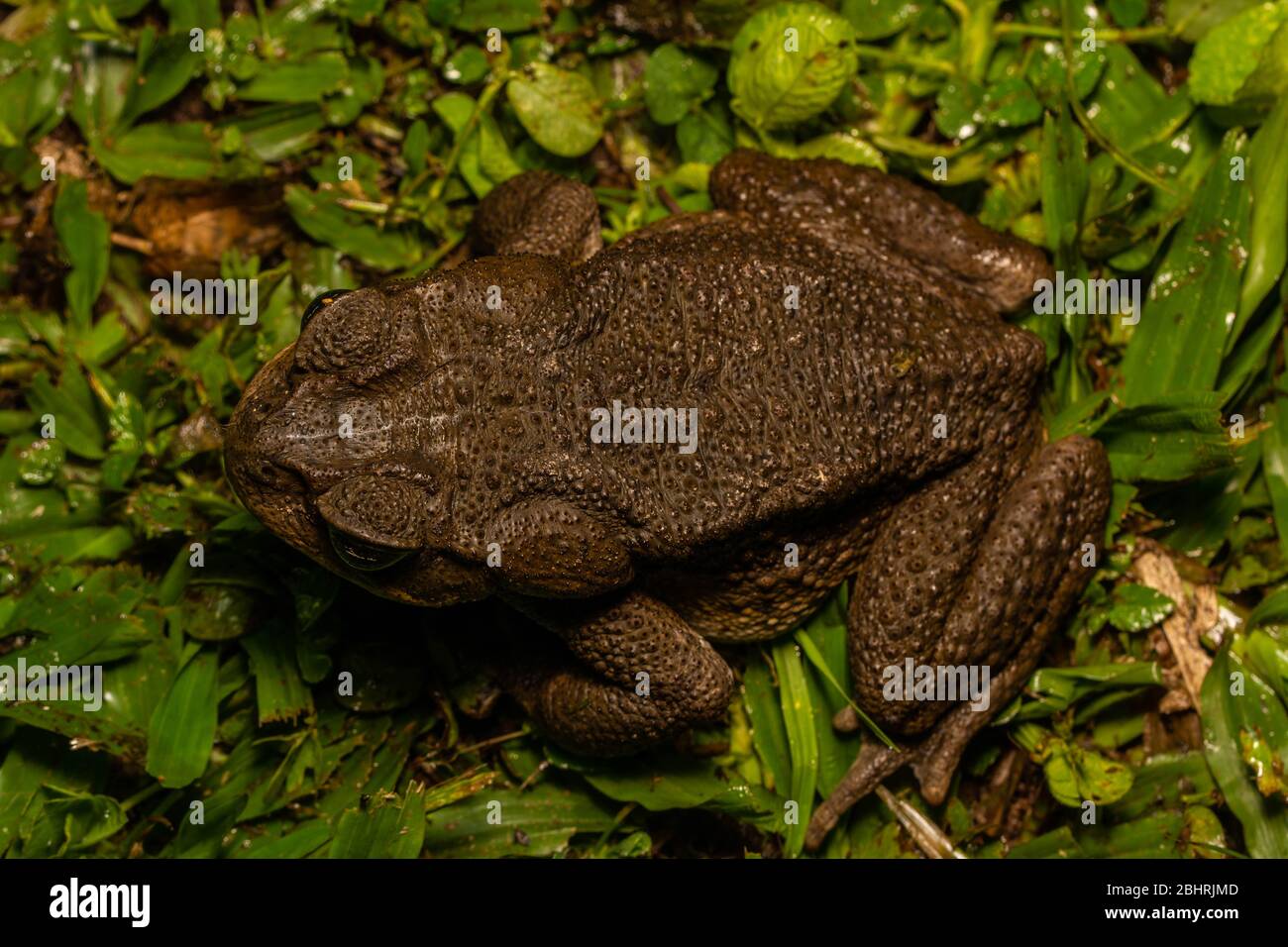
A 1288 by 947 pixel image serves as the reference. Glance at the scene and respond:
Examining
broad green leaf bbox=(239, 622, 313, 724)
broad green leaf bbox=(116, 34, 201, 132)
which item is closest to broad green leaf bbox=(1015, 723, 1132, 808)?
broad green leaf bbox=(239, 622, 313, 724)

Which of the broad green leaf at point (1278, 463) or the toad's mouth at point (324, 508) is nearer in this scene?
the toad's mouth at point (324, 508)

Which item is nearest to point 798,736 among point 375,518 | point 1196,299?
point 375,518

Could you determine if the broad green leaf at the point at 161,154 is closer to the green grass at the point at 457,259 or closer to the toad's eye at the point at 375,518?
the green grass at the point at 457,259

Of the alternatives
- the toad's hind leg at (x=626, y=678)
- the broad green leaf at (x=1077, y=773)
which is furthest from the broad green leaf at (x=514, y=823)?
the broad green leaf at (x=1077, y=773)

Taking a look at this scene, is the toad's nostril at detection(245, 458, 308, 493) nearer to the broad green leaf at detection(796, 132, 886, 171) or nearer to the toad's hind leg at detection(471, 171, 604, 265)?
the toad's hind leg at detection(471, 171, 604, 265)

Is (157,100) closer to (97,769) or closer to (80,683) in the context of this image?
(80,683)

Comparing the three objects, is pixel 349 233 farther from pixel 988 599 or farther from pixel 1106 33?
pixel 1106 33
